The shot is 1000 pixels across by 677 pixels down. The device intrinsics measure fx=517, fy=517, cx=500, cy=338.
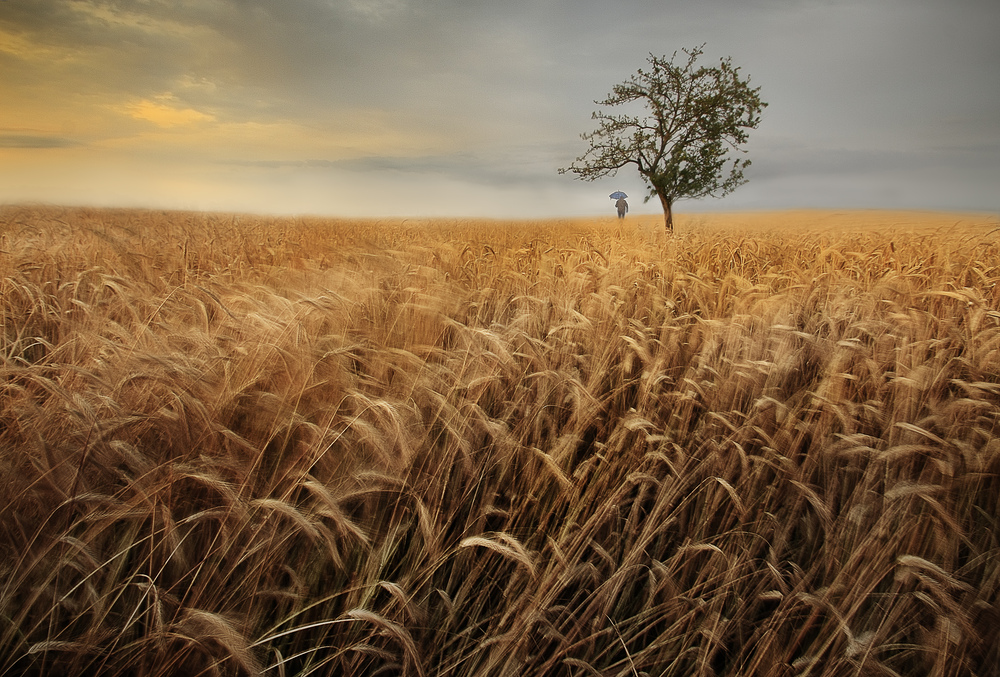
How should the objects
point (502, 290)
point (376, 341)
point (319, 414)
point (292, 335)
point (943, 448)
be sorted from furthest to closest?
point (502, 290) < point (376, 341) < point (292, 335) < point (319, 414) < point (943, 448)

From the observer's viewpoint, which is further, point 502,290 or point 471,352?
point 502,290

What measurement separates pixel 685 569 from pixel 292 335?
156 centimetres

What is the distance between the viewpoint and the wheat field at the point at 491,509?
40.7 inches

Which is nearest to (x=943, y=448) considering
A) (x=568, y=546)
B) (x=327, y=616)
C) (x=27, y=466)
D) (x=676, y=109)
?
(x=568, y=546)

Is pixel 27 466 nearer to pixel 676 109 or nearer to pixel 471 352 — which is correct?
pixel 471 352

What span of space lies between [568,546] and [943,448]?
4.25ft

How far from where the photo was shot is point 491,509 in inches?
51.3

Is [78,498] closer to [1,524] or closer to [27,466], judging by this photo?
Answer: [1,524]

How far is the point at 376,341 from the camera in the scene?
7.80ft

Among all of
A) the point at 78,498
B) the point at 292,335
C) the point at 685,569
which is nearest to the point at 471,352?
the point at 292,335

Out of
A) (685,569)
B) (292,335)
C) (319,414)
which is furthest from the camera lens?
(292,335)

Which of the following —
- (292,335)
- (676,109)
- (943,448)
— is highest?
(676,109)

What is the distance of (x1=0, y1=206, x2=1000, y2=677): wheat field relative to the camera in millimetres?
1033

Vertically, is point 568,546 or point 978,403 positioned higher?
point 978,403
